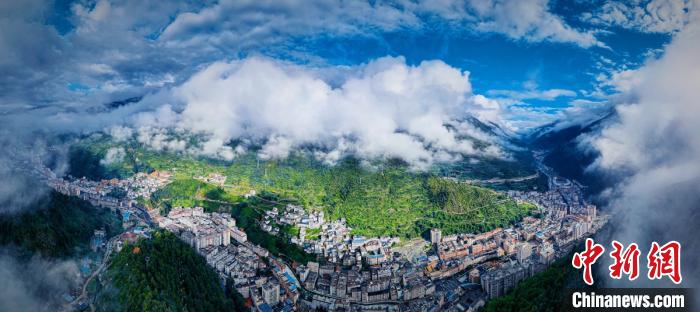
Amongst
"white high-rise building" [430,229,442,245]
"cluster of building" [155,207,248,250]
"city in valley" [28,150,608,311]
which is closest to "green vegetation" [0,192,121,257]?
"city in valley" [28,150,608,311]

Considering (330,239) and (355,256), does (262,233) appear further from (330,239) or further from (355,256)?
(355,256)

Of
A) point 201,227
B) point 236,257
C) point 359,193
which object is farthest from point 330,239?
point 201,227

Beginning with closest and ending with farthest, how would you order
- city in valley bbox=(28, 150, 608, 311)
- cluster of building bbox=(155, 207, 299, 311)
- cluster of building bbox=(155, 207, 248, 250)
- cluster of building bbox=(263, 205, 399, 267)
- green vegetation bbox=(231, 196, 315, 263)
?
1. cluster of building bbox=(155, 207, 299, 311)
2. city in valley bbox=(28, 150, 608, 311)
3. cluster of building bbox=(263, 205, 399, 267)
4. green vegetation bbox=(231, 196, 315, 263)
5. cluster of building bbox=(155, 207, 248, 250)

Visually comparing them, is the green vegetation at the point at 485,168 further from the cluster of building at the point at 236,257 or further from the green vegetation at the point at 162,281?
the green vegetation at the point at 162,281

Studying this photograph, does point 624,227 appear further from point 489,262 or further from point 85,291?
point 85,291

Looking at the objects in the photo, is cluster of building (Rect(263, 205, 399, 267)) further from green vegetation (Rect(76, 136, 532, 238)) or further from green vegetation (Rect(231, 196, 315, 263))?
green vegetation (Rect(76, 136, 532, 238))

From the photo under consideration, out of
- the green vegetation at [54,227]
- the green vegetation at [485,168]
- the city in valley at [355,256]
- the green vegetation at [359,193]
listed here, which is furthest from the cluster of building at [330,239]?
the green vegetation at [485,168]

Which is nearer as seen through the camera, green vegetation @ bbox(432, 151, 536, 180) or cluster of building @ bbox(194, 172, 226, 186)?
cluster of building @ bbox(194, 172, 226, 186)
